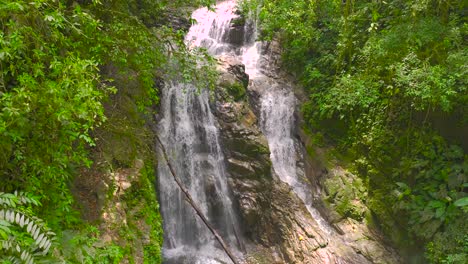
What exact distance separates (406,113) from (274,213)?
161 inches

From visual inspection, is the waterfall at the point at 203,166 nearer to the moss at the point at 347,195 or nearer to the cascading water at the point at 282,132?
the cascading water at the point at 282,132

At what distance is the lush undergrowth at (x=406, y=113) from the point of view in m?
7.02

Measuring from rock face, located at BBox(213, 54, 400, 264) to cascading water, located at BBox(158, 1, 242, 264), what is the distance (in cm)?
32

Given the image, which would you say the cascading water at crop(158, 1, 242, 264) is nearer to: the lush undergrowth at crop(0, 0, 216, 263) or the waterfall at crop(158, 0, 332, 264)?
the waterfall at crop(158, 0, 332, 264)

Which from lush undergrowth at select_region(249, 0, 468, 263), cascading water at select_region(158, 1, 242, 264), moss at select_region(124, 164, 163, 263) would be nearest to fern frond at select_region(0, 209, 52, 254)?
moss at select_region(124, 164, 163, 263)

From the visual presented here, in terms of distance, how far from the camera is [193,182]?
8.59 m

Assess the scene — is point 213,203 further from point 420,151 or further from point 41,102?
point 41,102

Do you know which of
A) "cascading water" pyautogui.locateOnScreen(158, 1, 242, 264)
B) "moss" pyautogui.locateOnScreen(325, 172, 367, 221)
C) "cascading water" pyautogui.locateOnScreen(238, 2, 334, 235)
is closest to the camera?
"cascading water" pyautogui.locateOnScreen(158, 1, 242, 264)

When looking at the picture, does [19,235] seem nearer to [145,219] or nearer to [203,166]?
[145,219]

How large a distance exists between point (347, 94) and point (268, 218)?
3889mm

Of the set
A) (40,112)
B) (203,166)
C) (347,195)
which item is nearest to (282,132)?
(347,195)

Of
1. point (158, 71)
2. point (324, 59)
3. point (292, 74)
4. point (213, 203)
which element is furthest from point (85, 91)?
point (292, 74)

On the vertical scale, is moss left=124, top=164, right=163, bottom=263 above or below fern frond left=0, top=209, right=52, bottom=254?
above

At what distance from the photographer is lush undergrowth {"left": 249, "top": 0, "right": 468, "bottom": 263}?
702 cm
